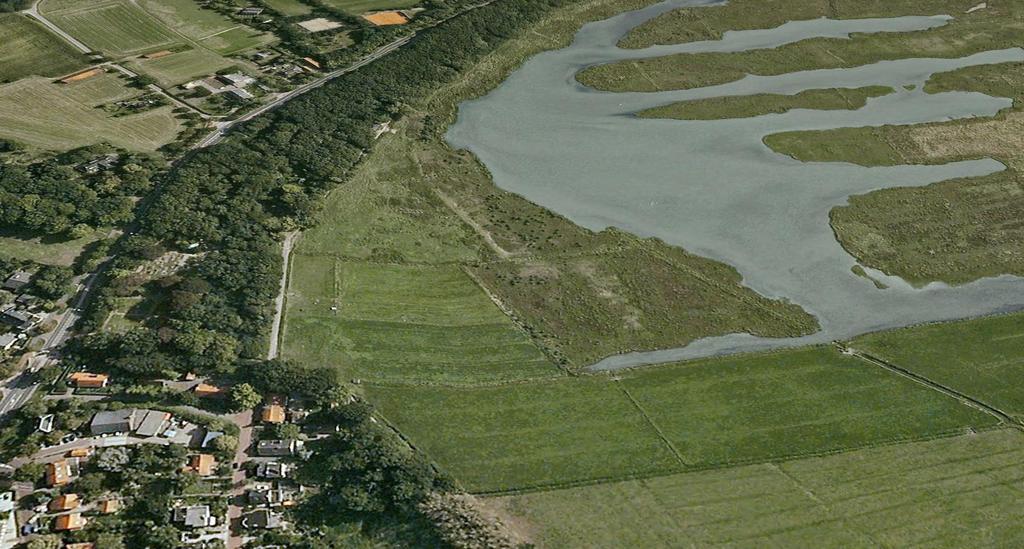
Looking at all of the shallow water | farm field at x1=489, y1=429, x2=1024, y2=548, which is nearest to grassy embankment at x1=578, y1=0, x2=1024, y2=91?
the shallow water

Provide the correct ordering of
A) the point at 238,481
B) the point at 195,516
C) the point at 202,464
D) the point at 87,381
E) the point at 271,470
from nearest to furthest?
the point at 195,516, the point at 202,464, the point at 238,481, the point at 271,470, the point at 87,381

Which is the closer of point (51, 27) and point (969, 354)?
point (969, 354)

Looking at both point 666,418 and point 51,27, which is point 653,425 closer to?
point 666,418

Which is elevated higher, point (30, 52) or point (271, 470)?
point (30, 52)

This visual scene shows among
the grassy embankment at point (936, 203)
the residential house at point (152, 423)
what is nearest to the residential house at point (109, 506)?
the residential house at point (152, 423)

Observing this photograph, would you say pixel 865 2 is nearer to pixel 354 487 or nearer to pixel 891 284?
pixel 891 284

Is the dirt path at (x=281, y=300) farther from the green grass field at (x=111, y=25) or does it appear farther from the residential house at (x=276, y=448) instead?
the green grass field at (x=111, y=25)

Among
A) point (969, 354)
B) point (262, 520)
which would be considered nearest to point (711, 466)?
point (969, 354)

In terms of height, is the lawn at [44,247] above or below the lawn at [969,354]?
above
